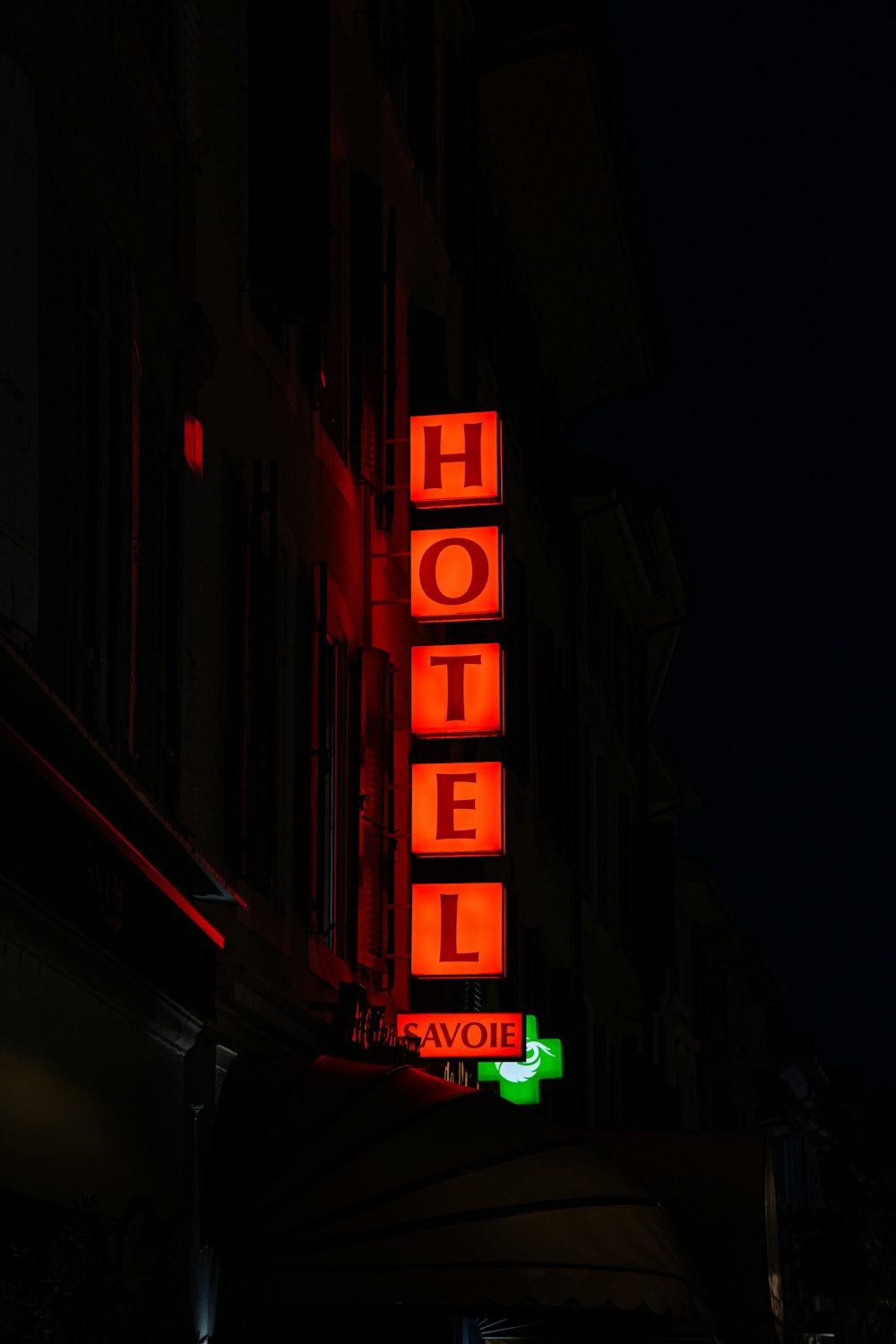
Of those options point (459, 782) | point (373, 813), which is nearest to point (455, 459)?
point (459, 782)

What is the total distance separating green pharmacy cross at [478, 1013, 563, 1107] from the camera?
19.1 meters

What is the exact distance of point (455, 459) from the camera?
1565 centimetres

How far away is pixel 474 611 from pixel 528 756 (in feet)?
22.2

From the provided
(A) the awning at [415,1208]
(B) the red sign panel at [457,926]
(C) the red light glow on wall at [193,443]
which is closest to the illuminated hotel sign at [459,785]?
(B) the red sign panel at [457,926]

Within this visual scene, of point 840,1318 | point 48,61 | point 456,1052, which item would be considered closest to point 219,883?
point 48,61

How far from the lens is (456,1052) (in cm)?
1486

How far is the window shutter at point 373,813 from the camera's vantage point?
13820 mm

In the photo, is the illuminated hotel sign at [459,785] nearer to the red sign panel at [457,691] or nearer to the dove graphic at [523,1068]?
the red sign panel at [457,691]

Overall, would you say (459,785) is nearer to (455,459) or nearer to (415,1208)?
(455,459)

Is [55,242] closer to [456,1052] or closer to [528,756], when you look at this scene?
[456,1052]

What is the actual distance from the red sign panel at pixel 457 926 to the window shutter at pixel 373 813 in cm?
66

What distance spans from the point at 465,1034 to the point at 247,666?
5091mm

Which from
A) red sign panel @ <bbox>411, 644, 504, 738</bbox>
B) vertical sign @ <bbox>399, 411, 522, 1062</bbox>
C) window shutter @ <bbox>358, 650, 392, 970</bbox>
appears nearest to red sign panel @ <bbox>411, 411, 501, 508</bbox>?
vertical sign @ <bbox>399, 411, 522, 1062</bbox>

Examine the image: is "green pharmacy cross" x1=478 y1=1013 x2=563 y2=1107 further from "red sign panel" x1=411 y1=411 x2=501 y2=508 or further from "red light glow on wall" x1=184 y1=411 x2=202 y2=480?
"red light glow on wall" x1=184 y1=411 x2=202 y2=480
